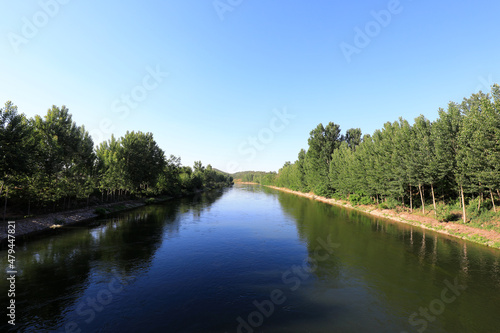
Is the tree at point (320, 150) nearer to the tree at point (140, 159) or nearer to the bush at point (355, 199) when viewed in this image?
the bush at point (355, 199)

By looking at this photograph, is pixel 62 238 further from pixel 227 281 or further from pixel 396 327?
pixel 396 327

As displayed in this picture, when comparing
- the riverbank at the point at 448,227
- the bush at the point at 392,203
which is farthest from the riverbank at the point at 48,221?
the bush at the point at 392,203

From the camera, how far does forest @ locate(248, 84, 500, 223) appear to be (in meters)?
28.0

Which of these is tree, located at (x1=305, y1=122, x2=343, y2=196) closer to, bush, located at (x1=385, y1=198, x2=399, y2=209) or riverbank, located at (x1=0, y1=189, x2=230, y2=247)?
bush, located at (x1=385, y1=198, x2=399, y2=209)

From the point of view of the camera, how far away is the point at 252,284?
702 inches

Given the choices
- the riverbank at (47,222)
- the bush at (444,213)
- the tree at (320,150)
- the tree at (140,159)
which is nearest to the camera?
the riverbank at (47,222)

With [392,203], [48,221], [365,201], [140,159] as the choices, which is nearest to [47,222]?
[48,221]

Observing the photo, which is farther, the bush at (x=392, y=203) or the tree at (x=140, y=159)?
the tree at (x=140, y=159)

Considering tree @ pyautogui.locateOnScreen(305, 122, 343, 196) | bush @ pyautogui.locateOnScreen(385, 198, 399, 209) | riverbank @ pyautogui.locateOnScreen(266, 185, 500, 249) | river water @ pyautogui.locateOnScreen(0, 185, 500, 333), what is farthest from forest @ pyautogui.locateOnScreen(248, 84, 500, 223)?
tree @ pyautogui.locateOnScreen(305, 122, 343, 196)

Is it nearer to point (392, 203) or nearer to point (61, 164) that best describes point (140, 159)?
point (61, 164)

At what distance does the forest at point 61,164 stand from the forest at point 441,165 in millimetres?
60486

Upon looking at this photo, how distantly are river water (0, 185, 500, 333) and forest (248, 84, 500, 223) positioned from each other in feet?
32.0

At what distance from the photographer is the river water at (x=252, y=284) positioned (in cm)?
1312

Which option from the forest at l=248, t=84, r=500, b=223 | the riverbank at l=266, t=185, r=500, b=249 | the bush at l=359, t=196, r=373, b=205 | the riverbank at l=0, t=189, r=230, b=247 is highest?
the forest at l=248, t=84, r=500, b=223
